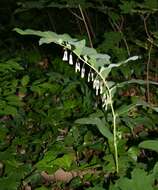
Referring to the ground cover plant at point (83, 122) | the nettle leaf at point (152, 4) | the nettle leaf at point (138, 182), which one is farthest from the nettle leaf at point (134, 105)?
the nettle leaf at point (152, 4)

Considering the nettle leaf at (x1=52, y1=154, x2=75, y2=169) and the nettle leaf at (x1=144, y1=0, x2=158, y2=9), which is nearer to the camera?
the nettle leaf at (x1=52, y1=154, x2=75, y2=169)

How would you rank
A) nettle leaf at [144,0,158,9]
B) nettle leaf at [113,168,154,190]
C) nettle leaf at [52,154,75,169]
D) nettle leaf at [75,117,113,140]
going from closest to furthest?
nettle leaf at [113,168,154,190] < nettle leaf at [75,117,113,140] < nettle leaf at [52,154,75,169] < nettle leaf at [144,0,158,9]

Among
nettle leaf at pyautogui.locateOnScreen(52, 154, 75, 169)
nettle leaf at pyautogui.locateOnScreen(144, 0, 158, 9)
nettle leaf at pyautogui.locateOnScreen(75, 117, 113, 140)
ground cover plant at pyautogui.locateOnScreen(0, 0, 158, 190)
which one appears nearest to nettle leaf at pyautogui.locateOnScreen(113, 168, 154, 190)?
ground cover plant at pyautogui.locateOnScreen(0, 0, 158, 190)

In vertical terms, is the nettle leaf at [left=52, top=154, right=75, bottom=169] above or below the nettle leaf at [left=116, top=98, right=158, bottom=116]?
below

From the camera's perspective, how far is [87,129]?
103 inches

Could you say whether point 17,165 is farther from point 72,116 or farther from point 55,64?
point 55,64

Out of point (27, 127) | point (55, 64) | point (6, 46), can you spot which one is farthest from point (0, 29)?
point (27, 127)

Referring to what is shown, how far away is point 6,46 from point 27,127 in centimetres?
205

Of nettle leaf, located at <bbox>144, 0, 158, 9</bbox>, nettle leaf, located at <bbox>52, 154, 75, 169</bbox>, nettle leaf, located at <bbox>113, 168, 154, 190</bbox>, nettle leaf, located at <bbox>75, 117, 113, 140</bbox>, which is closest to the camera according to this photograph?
nettle leaf, located at <bbox>113, 168, 154, 190</bbox>

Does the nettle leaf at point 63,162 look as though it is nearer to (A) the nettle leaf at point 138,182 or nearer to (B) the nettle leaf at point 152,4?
(A) the nettle leaf at point 138,182

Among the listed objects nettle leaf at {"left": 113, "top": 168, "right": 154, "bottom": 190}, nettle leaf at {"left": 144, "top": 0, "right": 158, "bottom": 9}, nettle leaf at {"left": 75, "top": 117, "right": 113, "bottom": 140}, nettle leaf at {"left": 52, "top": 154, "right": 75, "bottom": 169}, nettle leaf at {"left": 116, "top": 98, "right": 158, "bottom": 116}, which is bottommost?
nettle leaf at {"left": 52, "top": 154, "right": 75, "bottom": 169}

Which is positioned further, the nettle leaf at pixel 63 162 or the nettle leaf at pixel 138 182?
the nettle leaf at pixel 63 162

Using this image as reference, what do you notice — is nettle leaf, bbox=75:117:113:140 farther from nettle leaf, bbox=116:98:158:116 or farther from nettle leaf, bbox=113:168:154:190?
nettle leaf, bbox=113:168:154:190

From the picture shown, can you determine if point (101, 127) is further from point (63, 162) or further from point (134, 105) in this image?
point (63, 162)
